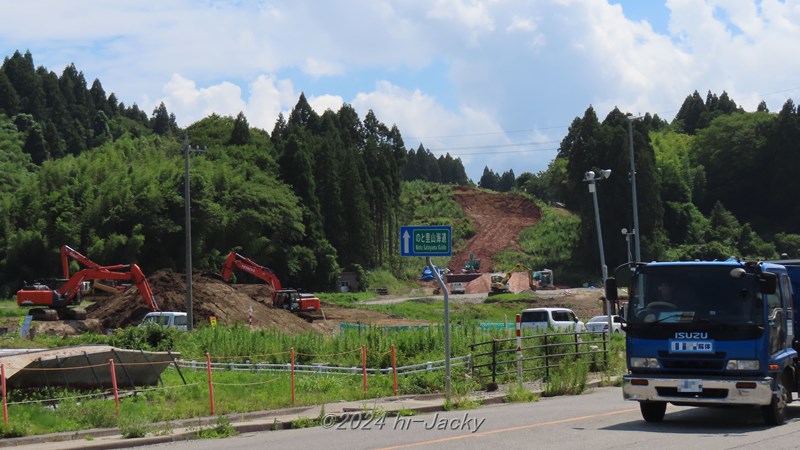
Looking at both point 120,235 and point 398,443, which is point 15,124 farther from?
point 398,443

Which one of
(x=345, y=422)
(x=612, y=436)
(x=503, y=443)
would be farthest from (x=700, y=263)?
(x=345, y=422)

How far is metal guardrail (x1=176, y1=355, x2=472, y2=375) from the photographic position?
85.0 ft

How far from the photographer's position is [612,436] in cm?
1506

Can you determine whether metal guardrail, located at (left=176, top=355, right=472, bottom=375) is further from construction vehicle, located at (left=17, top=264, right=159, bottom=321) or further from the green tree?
the green tree

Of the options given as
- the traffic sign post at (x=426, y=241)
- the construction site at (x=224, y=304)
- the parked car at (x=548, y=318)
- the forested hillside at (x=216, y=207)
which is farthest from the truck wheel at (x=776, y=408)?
the forested hillside at (x=216, y=207)

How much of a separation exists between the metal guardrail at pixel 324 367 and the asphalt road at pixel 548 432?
5.85 meters

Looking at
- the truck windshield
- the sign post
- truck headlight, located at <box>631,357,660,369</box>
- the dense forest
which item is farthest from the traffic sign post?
the dense forest

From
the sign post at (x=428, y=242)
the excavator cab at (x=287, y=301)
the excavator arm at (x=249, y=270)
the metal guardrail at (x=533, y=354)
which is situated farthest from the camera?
the excavator arm at (x=249, y=270)

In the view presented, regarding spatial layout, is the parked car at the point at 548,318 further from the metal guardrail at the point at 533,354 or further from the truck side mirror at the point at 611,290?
the truck side mirror at the point at 611,290

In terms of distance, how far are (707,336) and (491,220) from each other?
136 m

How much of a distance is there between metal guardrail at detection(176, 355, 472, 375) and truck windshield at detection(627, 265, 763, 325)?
986cm

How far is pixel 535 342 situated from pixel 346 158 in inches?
2994

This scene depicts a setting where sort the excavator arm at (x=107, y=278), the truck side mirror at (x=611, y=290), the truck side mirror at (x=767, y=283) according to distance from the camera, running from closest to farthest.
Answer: the truck side mirror at (x=767, y=283) → the truck side mirror at (x=611, y=290) → the excavator arm at (x=107, y=278)

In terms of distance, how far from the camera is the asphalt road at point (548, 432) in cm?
1430
